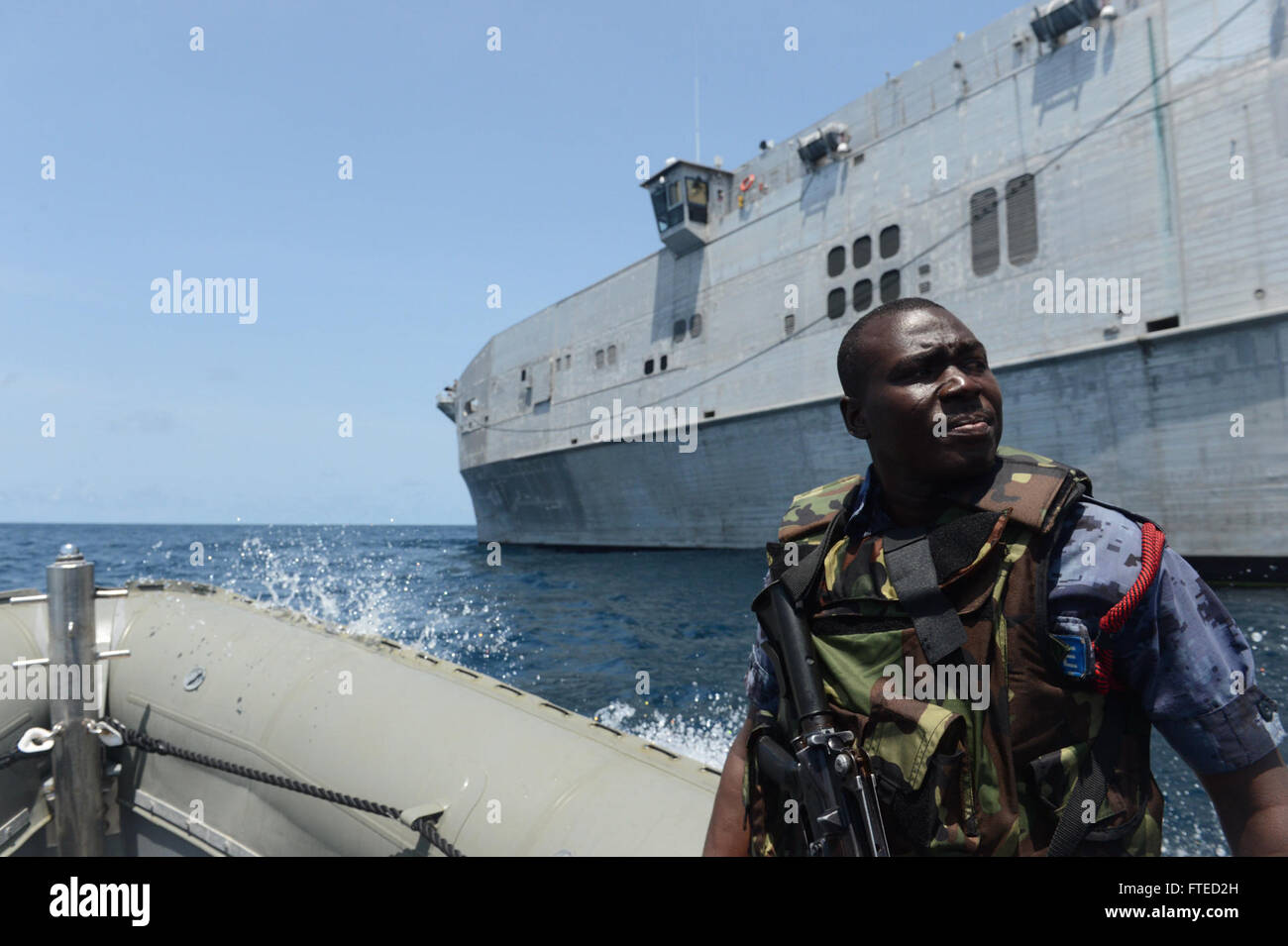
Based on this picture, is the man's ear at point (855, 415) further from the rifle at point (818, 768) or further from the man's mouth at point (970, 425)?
the rifle at point (818, 768)

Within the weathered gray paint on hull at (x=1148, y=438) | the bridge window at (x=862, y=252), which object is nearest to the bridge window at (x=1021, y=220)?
the weathered gray paint on hull at (x=1148, y=438)

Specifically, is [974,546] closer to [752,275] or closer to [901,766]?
[901,766]

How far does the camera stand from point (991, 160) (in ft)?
54.8

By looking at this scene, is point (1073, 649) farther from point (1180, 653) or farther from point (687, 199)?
point (687, 199)

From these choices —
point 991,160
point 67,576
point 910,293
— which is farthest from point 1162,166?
point 67,576

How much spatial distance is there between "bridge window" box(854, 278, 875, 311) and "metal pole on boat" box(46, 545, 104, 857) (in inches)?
704

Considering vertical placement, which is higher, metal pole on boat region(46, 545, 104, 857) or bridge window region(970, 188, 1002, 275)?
bridge window region(970, 188, 1002, 275)

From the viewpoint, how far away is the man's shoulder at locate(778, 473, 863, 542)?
1.98 metres

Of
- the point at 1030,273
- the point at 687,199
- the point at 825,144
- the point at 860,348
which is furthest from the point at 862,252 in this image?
the point at 860,348

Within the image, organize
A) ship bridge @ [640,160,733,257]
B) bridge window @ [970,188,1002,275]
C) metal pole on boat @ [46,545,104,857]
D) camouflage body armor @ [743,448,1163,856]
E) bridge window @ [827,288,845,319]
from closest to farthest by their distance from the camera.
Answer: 1. camouflage body armor @ [743,448,1163,856]
2. metal pole on boat @ [46,545,104,857]
3. bridge window @ [970,188,1002,275]
4. bridge window @ [827,288,845,319]
5. ship bridge @ [640,160,733,257]

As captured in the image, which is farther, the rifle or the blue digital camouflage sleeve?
the rifle

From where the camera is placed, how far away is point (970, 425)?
5.30 ft

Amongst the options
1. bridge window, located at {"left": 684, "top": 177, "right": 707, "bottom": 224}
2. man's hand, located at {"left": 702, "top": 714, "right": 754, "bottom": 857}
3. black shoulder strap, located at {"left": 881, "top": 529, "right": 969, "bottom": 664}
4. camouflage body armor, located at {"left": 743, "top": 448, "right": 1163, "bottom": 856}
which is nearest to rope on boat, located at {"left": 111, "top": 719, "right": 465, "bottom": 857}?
man's hand, located at {"left": 702, "top": 714, "right": 754, "bottom": 857}

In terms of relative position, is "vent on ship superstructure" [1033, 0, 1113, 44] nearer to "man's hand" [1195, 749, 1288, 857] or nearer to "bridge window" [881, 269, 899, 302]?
"bridge window" [881, 269, 899, 302]
